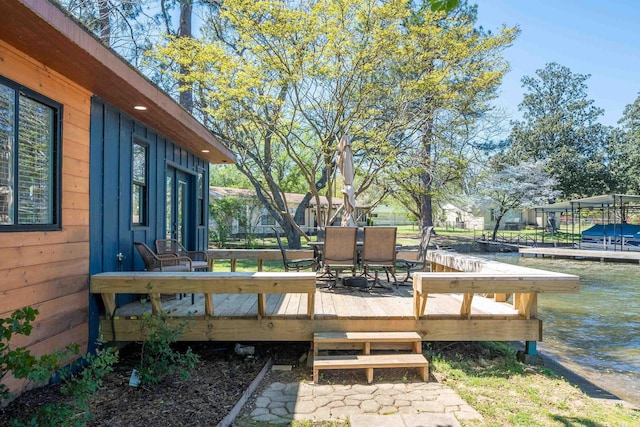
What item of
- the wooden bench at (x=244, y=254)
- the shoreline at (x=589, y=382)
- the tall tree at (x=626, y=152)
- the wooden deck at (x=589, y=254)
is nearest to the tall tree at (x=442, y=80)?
the wooden bench at (x=244, y=254)

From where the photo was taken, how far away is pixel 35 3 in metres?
2.43

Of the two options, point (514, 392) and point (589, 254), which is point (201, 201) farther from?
point (589, 254)

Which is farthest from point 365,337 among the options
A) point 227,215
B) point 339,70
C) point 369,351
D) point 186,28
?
point 227,215

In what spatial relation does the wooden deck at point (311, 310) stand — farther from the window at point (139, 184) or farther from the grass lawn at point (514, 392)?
the window at point (139, 184)

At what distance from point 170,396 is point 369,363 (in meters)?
1.70

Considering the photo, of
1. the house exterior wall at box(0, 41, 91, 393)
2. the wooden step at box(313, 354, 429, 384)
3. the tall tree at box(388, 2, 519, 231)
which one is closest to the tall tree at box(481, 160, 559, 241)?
the tall tree at box(388, 2, 519, 231)

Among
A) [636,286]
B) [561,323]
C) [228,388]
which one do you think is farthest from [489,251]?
[228,388]

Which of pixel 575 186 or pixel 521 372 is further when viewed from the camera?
pixel 575 186

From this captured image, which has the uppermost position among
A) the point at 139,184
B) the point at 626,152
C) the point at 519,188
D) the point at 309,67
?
the point at 626,152

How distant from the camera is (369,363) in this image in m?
3.81

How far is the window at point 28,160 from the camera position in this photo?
302cm

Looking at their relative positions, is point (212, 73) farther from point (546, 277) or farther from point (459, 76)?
point (546, 277)

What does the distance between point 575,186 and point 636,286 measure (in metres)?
19.5

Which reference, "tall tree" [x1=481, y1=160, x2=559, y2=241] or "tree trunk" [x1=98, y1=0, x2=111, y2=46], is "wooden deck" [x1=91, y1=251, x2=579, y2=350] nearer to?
"tree trunk" [x1=98, y1=0, x2=111, y2=46]
